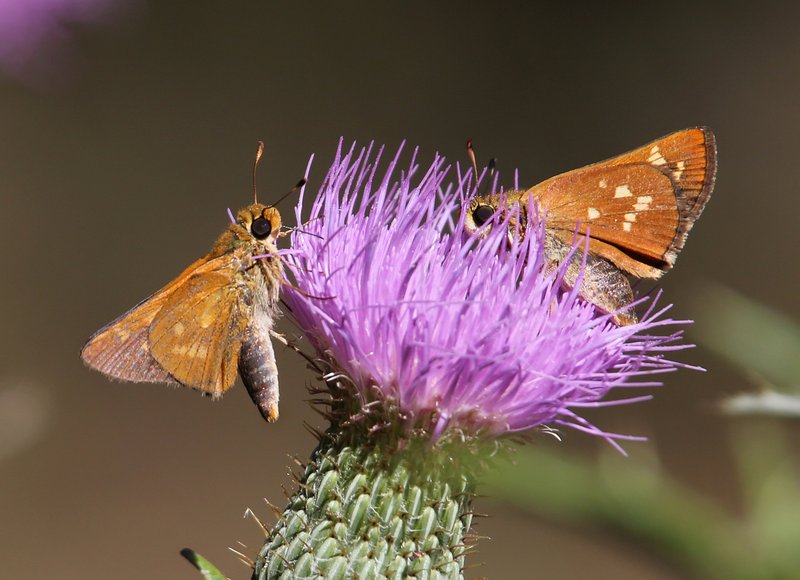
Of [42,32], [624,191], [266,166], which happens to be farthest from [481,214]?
[266,166]

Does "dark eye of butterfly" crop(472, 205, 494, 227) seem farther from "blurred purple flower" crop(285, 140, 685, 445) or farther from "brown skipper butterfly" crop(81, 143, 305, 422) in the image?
"brown skipper butterfly" crop(81, 143, 305, 422)

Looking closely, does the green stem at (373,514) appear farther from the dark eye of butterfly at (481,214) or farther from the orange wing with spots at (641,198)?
the orange wing with spots at (641,198)

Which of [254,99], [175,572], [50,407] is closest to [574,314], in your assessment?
[50,407]

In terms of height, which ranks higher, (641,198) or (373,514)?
(641,198)

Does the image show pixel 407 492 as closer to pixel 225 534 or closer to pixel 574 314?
pixel 574 314

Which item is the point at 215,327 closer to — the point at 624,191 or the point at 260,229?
the point at 260,229

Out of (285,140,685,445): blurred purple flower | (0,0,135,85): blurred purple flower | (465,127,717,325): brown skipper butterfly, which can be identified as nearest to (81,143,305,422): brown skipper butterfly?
(285,140,685,445): blurred purple flower
